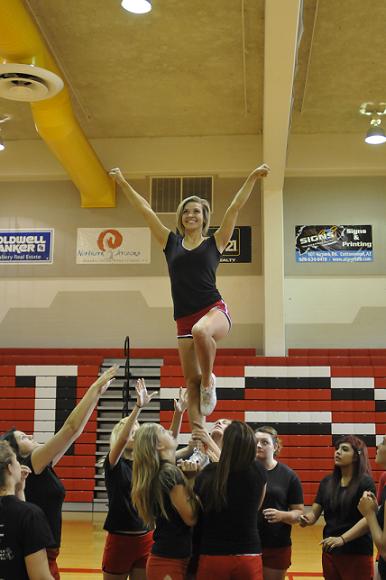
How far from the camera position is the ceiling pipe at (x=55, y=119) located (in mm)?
7426

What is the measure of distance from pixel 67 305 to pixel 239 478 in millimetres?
9454

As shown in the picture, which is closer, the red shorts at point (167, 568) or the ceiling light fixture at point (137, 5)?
the red shorts at point (167, 568)

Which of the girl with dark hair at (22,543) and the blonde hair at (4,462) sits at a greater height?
the blonde hair at (4,462)

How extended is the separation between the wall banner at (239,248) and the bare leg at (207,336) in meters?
8.30

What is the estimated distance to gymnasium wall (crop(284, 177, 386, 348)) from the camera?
11.9 metres

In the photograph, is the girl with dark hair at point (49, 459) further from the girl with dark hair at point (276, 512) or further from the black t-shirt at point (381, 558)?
the black t-shirt at point (381, 558)

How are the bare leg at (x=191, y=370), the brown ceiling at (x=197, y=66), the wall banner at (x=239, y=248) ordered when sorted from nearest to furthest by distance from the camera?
1. the bare leg at (x=191, y=370)
2. the brown ceiling at (x=197, y=66)
3. the wall banner at (x=239, y=248)

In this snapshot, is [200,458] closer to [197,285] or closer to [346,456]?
[197,285]

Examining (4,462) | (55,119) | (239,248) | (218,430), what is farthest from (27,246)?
(4,462)

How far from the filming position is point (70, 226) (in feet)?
41.5

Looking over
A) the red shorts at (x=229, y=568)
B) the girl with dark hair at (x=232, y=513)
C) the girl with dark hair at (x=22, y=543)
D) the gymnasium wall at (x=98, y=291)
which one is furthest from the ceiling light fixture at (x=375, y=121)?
the girl with dark hair at (x=22, y=543)

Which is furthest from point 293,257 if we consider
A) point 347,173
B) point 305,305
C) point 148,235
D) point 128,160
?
point 128,160

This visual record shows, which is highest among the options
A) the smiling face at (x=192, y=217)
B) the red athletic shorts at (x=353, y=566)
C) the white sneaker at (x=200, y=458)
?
the smiling face at (x=192, y=217)

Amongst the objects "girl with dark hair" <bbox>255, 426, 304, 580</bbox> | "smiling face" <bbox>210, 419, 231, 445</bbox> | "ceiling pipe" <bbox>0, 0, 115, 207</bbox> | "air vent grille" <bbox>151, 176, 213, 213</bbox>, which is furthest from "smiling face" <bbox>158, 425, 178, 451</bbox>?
"air vent grille" <bbox>151, 176, 213, 213</bbox>
